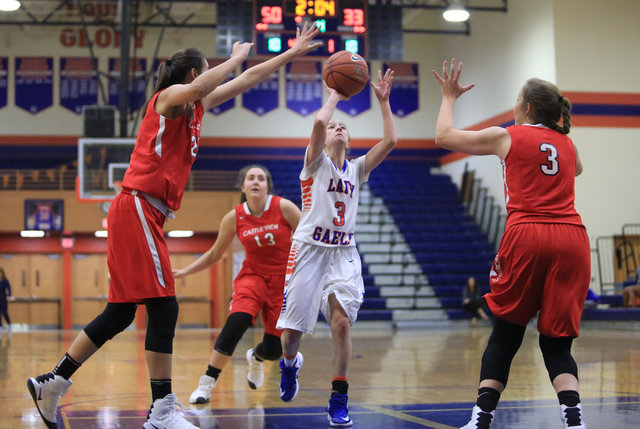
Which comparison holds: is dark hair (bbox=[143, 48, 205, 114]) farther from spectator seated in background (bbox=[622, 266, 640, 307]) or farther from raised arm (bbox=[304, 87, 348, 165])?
spectator seated in background (bbox=[622, 266, 640, 307])

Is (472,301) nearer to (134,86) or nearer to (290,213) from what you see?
(134,86)

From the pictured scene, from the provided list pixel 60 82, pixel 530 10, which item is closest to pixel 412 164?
pixel 530 10

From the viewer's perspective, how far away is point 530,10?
746 inches

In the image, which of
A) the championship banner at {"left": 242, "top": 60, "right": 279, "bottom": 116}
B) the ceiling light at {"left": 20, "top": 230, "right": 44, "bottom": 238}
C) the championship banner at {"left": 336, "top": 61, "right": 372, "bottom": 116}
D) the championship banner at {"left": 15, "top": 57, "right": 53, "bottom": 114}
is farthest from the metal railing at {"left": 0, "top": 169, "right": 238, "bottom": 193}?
the championship banner at {"left": 336, "top": 61, "right": 372, "bottom": 116}

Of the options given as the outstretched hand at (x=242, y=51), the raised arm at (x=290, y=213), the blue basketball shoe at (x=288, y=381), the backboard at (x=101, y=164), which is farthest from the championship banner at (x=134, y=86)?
the outstretched hand at (x=242, y=51)

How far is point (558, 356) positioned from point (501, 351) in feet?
0.78

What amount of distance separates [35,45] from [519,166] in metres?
22.6

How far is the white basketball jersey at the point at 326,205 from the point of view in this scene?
182 inches

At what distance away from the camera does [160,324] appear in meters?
3.72

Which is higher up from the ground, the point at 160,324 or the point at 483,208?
the point at 483,208

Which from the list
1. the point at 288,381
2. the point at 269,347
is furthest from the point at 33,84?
the point at 288,381

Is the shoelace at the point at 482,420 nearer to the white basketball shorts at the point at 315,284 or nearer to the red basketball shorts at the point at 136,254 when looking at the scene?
the white basketball shorts at the point at 315,284

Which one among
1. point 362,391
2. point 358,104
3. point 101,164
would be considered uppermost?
point 358,104

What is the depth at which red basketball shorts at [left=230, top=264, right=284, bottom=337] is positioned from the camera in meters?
5.81
